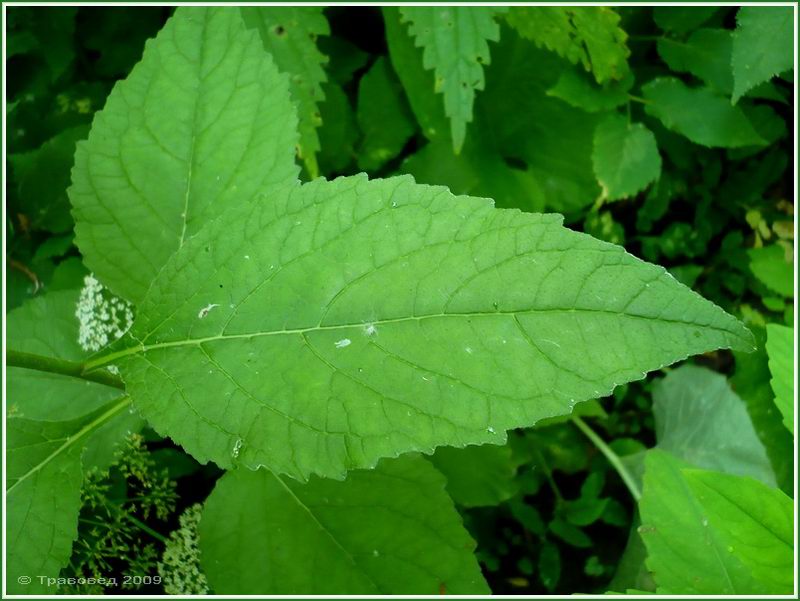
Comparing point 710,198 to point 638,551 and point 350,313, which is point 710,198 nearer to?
point 638,551

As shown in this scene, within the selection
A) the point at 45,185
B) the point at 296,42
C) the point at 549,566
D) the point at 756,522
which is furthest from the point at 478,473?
the point at 45,185

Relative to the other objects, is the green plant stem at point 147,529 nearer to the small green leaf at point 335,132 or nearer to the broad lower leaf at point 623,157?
the small green leaf at point 335,132

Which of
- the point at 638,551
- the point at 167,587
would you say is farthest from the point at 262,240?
the point at 638,551

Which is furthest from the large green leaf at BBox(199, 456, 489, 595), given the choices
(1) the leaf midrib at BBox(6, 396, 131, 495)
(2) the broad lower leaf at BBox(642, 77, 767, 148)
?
(2) the broad lower leaf at BBox(642, 77, 767, 148)

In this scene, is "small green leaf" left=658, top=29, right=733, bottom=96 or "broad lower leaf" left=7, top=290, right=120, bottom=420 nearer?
"broad lower leaf" left=7, top=290, right=120, bottom=420

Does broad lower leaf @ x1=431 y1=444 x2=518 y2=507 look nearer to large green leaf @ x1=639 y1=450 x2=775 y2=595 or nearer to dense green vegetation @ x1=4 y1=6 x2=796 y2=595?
dense green vegetation @ x1=4 y1=6 x2=796 y2=595

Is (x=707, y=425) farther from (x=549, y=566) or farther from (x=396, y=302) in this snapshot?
(x=396, y=302)
